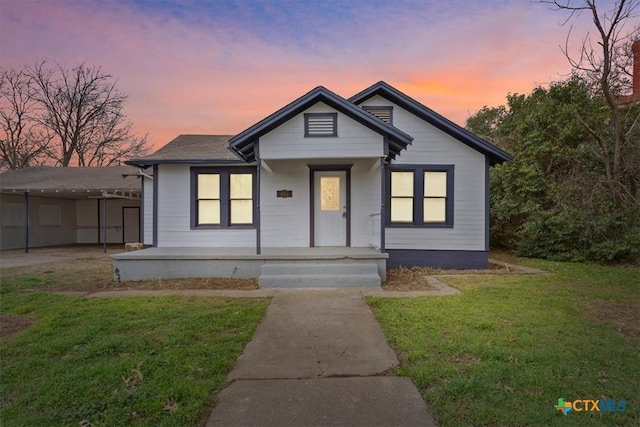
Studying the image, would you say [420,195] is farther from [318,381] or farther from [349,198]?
[318,381]

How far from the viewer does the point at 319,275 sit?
24.5 feet

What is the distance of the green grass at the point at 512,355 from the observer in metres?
2.74

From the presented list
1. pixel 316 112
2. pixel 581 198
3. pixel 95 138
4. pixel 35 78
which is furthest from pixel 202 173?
pixel 35 78

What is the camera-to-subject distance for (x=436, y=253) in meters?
9.67

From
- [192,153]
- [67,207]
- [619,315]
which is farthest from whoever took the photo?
[67,207]

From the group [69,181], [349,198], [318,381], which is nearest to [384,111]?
[349,198]

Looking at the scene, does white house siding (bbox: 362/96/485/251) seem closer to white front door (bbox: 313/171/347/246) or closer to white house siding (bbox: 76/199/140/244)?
white front door (bbox: 313/171/347/246)

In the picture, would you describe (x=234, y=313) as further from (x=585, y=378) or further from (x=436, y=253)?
(x=436, y=253)

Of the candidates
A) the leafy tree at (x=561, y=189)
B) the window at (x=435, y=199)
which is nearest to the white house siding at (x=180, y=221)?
the window at (x=435, y=199)

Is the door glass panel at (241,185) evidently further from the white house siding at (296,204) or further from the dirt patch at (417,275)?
the dirt patch at (417,275)

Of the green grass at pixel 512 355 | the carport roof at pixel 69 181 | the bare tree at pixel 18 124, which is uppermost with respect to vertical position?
the bare tree at pixel 18 124

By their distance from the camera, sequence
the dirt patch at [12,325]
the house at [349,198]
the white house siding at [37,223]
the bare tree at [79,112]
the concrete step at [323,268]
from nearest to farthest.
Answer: the dirt patch at [12,325], the concrete step at [323,268], the house at [349,198], the white house siding at [37,223], the bare tree at [79,112]

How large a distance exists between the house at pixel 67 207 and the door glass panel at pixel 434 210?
39.8 feet

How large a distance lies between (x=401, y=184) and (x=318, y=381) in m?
7.45
